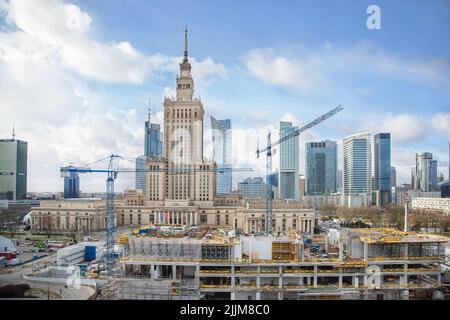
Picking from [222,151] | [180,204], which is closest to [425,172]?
[222,151]

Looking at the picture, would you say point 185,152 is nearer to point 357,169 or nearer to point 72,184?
point 72,184

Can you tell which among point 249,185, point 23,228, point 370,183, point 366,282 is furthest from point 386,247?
point 23,228

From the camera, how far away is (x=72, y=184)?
548cm

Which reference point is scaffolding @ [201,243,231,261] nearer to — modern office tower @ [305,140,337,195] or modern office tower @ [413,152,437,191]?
modern office tower @ [305,140,337,195]

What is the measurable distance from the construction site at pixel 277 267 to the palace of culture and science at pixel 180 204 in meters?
2.87

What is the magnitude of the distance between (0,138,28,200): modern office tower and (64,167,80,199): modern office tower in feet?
3.33

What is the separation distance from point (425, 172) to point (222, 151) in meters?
4.02

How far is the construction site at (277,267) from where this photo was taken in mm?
3656

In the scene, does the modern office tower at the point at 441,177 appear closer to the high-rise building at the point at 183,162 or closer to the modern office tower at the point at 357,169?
the modern office tower at the point at 357,169

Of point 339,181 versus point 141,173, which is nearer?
point 339,181

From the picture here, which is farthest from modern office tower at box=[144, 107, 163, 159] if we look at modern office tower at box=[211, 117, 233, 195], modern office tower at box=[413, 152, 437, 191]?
modern office tower at box=[413, 152, 437, 191]

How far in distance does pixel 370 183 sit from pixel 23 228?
6.52 metres

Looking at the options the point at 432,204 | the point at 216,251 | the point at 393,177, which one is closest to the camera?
the point at 216,251
